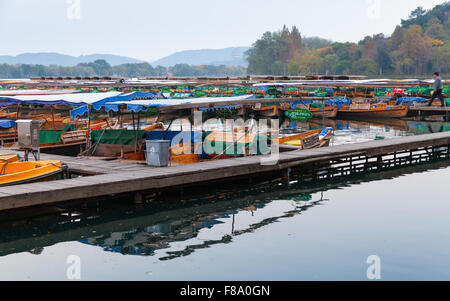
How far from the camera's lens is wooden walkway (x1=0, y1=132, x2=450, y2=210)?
15.5 metres

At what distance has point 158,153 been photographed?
19.0 m

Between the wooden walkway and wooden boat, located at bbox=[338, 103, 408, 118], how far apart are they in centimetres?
2764

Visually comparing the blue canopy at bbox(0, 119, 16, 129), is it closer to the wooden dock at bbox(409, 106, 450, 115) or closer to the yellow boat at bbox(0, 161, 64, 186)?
the yellow boat at bbox(0, 161, 64, 186)

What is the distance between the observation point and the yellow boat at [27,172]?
16.7 metres

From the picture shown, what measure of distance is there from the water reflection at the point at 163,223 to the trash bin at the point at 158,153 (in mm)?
1285

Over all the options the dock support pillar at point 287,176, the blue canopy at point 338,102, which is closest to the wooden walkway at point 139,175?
the dock support pillar at point 287,176

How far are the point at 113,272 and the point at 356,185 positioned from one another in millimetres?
11599

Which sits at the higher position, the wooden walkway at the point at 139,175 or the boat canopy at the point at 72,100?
the boat canopy at the point at 72,100

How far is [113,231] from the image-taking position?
51.1 feet

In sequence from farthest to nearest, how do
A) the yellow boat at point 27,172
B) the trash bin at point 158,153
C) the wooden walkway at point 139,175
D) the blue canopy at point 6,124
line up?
the blue canopy at point 6,124, the trash bin at point 158,153, the yellow boat at point 27,172, the wooden walkway at point 139,175

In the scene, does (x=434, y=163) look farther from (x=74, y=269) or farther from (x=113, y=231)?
(x=74, y=269)
